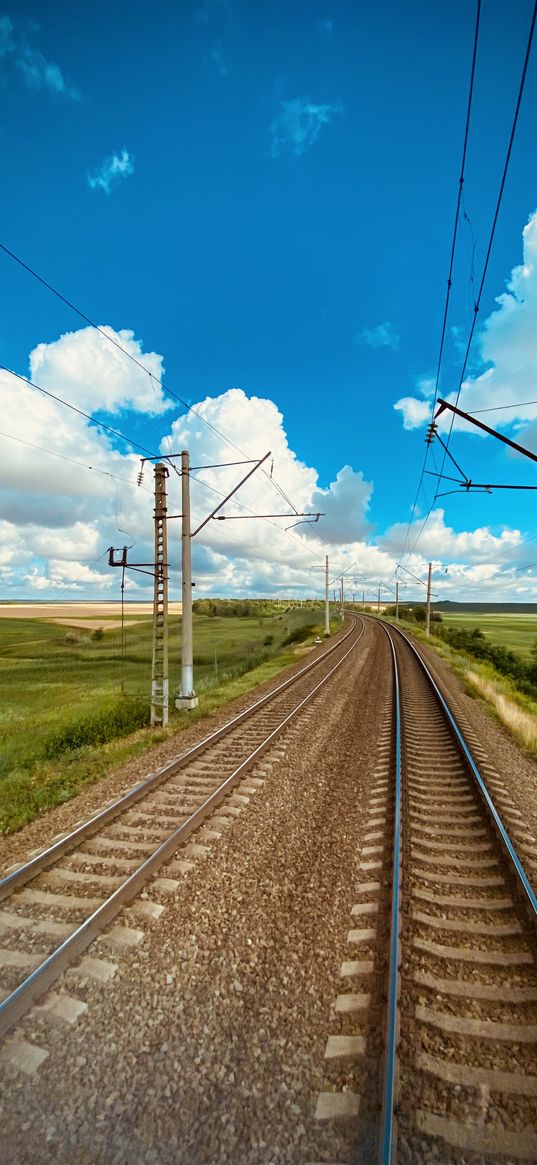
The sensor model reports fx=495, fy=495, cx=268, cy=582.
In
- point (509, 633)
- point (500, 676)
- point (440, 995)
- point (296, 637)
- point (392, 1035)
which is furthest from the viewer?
point (509, 633)

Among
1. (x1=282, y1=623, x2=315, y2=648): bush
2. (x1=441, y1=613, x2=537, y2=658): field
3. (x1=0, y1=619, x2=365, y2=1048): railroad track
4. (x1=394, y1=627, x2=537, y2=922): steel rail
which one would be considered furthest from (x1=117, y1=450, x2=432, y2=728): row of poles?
(x1=441, y1=613, x2=537, y2=658): field

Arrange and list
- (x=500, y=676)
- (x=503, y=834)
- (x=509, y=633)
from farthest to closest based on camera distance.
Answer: (x=509, y=633)
(x=500, y=676)
(x=503, y=834)

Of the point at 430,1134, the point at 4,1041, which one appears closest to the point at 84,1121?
the point at 4,1041

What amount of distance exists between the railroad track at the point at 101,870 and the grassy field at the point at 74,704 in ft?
5.87

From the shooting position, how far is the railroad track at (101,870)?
→ 4.31m

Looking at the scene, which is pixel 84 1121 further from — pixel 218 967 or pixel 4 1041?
pixel 218 967

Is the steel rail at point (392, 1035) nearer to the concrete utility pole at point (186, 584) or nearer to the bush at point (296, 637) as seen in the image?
the concrete utility pole at point (186, 584)

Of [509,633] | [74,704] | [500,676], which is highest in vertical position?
[74,704]

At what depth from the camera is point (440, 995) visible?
4.16 m

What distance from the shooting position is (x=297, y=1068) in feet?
11.5

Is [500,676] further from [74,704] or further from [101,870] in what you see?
[101,870]

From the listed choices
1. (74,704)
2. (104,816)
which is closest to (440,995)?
(104,816)

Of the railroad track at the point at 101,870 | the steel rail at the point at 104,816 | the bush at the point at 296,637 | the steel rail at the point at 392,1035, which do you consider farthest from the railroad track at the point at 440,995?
the bush at the point at 296,637

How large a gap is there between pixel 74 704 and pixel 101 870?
15.8 meters
